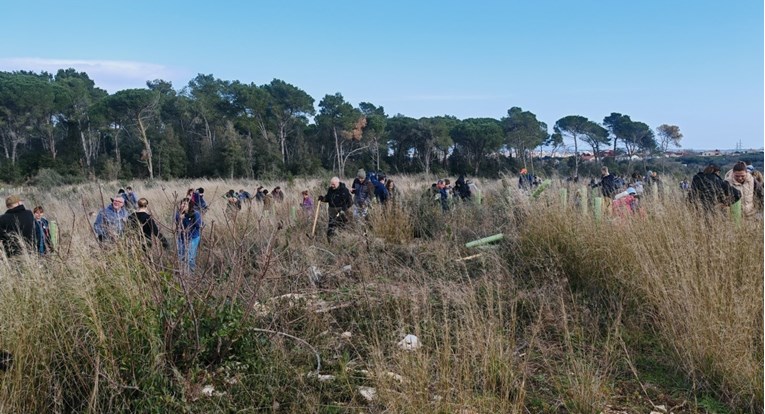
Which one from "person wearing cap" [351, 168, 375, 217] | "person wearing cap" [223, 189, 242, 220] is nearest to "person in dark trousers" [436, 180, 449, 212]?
"person wearing cap" [351, 168, 375, 217]

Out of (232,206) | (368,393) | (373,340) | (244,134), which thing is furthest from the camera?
(244,134)

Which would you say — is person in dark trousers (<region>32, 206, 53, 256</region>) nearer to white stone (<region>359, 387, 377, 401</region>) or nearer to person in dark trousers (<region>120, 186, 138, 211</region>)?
person in dark trousers (<region>120, 186, 138, 211</region>)

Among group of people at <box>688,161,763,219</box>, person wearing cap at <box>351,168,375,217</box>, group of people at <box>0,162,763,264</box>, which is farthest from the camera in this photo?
person wearing cap at <box>351,168,375,217</box>

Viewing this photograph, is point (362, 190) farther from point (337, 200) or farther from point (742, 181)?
point (742, 181)

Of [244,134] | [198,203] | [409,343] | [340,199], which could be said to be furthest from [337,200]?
[244,134]

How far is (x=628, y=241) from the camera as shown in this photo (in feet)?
15.3

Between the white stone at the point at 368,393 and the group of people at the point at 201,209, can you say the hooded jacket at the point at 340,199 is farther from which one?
the white stone at the point at 368,393

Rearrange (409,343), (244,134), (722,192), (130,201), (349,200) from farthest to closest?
(244,134)
(349,200)
(130,201)
(722,192)
(409,343)

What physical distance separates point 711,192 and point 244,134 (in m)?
43.5

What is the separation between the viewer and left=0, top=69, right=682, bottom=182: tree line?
4094cm

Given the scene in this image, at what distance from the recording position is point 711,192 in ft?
20.5

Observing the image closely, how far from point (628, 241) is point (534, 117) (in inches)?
2222

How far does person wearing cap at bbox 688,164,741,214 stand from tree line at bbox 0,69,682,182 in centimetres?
3045

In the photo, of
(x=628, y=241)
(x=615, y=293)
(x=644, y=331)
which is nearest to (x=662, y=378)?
(x=644, y=331)
